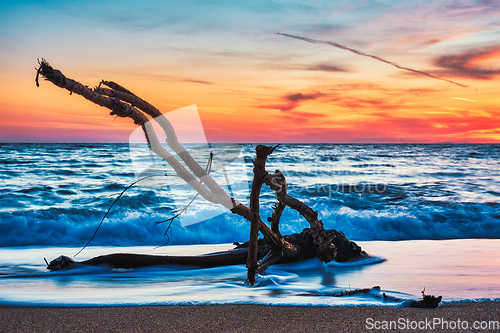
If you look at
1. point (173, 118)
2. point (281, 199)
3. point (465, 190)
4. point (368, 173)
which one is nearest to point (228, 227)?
point (281, 199)

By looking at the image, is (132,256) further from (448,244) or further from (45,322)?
(448,244)

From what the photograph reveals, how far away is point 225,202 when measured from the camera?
4488mm

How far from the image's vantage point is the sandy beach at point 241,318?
318 centimetres

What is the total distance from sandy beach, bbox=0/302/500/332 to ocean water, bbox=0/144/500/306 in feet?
0.84

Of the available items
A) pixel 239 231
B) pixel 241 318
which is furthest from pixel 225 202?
pixel 239 231

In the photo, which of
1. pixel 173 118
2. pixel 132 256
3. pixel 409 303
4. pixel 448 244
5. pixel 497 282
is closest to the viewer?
pixel 409 303

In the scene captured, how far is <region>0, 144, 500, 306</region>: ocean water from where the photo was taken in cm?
446

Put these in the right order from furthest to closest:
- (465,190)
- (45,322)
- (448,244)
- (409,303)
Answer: (465,190) < (448,244) < (409,303) < (45,322)

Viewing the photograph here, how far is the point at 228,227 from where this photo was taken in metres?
9.68

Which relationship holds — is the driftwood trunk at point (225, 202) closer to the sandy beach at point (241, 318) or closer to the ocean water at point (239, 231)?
the ocean water at point (239, 231)

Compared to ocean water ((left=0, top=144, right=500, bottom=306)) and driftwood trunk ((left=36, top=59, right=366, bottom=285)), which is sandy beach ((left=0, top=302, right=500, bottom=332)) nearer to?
ocean water ((left=0, top=144, right=500, bottom=306))

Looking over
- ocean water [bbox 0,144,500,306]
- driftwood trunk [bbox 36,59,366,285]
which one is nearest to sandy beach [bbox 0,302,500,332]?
ocean water [bbox 0,144,500,306]

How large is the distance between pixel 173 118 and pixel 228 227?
574 centimetres

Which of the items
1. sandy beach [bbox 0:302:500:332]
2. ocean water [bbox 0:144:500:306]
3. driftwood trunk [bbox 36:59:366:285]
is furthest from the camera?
ocean water [bbox 0:144:500:306]
